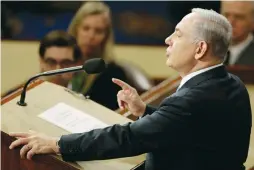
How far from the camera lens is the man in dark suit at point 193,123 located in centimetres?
217

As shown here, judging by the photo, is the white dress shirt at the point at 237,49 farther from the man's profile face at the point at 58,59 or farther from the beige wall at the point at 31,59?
the man's profile face at the point at 58,59

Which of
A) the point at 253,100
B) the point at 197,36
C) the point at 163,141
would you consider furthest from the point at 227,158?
the point at 253,100

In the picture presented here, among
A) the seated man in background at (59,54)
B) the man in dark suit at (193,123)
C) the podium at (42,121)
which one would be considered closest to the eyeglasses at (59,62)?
the seated man in background at (59,54)

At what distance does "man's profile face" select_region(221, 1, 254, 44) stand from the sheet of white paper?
75.1 inches

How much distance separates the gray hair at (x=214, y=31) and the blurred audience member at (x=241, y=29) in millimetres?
2061

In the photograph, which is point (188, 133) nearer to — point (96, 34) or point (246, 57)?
point (96, 34)

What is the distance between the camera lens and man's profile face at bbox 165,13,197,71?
88.2 inches

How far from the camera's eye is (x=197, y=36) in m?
2.22

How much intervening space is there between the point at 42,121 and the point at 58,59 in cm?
129

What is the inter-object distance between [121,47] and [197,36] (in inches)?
113

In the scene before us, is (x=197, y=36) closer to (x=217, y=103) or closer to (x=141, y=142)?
(x=217, y=103)

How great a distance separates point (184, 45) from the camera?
226 centimetres

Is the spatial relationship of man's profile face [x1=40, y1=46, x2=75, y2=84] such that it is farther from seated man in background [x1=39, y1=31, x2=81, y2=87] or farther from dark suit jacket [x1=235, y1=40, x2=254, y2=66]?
dark suit jacket [x1=235, y1=40, x2=254, y2=66]

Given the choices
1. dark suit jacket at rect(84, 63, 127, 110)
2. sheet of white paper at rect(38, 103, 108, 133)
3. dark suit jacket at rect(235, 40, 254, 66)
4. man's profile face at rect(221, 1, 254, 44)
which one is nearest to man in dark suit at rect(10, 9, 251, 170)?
sheet of white paper at rect(38, 103, 108, 133)
